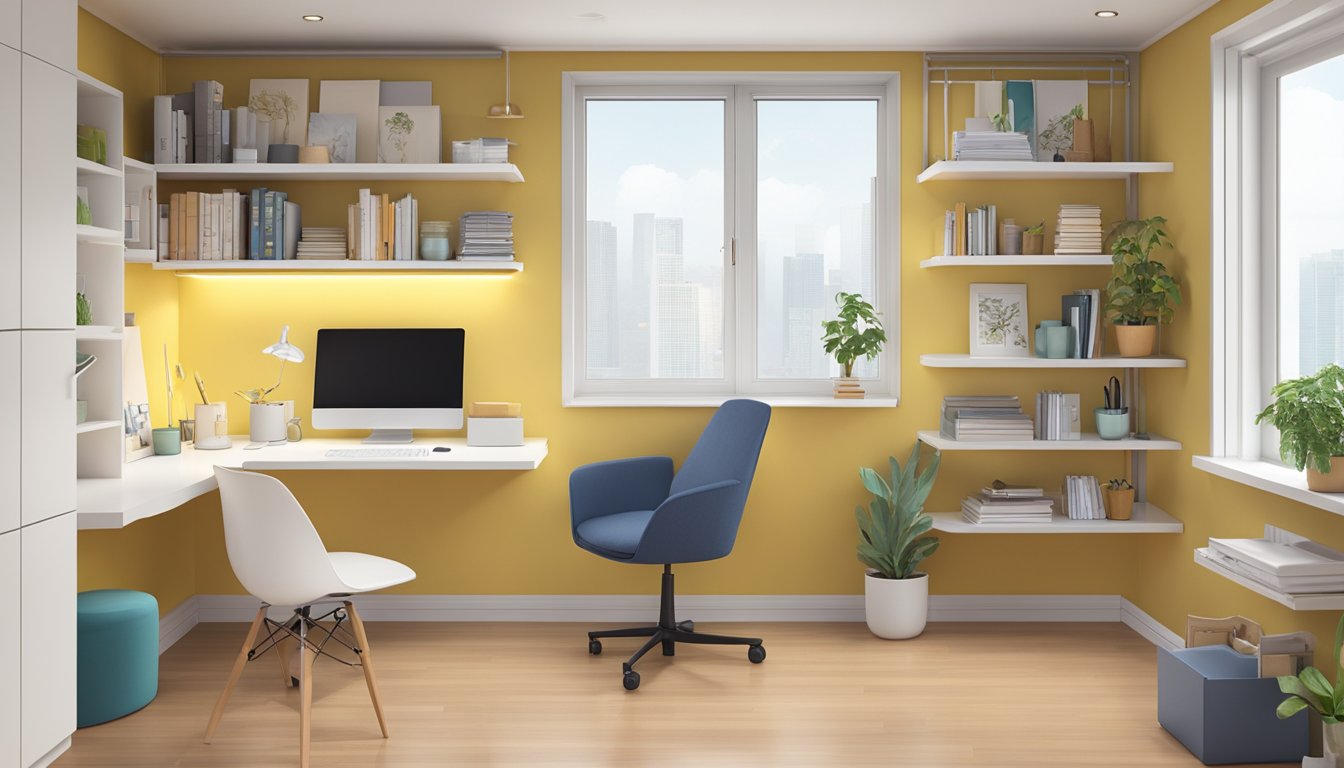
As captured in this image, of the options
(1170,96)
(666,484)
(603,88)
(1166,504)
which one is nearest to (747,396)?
(666,484)

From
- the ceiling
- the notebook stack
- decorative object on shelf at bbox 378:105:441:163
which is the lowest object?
the notebook stack

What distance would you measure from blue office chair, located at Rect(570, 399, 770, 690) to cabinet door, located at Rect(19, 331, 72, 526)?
1.79 m

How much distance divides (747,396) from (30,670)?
9.65 feet

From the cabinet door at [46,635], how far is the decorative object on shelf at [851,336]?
2.91 m

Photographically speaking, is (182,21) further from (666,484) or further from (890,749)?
(890,749)

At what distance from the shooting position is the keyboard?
13.4 ft

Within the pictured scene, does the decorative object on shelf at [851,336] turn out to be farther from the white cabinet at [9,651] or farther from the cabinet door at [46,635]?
the white cabinet at [9,651]

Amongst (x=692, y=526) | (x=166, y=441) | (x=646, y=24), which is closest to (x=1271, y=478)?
(x=692, y=526)

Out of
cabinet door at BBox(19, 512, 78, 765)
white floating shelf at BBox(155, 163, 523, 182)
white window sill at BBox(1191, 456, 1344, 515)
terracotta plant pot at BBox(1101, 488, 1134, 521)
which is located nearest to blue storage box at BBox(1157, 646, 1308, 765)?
white window sill at BBox(1191, 456, 1344, 515)

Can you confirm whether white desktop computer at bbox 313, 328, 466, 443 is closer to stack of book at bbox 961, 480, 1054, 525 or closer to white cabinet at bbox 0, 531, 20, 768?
white cabinet at bbox 0, 531, 20, 768

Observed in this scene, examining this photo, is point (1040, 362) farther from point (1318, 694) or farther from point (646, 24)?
point (646, 24)

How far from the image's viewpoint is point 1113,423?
4379 mm

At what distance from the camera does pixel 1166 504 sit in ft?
14.5

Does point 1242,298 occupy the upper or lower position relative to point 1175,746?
upper
